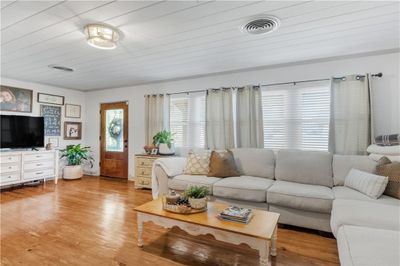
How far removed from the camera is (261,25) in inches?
84.9

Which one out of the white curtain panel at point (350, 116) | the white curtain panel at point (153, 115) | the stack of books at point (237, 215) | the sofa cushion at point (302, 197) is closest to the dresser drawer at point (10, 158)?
the white curtain panel at point (153, 115)

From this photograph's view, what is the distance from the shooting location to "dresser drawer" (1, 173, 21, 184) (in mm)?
3867

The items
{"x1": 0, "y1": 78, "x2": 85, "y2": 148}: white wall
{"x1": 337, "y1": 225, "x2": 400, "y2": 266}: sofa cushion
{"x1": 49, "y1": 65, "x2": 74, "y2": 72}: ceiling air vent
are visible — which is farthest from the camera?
{"x1": 0, "y1": 78, "x2": 85, "y2": 148}: white wall

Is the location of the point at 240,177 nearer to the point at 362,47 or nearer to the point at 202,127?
the point at 202,127

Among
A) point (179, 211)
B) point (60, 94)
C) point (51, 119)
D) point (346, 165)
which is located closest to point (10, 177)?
point (51, 119)

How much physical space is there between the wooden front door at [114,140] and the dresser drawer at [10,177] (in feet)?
5.76

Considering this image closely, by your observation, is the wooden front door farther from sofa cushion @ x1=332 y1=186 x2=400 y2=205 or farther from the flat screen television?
sofa cushion @ x1=332 y1=186 x2=400 y2=205

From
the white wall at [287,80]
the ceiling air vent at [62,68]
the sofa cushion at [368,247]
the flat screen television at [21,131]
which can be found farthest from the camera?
the flat screen television at [21,131]

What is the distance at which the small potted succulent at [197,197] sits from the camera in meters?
2.02

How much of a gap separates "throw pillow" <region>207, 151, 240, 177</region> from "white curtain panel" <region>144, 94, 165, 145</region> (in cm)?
176

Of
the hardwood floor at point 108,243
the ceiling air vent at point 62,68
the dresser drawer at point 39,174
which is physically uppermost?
the ceiling air vent at point 62,68

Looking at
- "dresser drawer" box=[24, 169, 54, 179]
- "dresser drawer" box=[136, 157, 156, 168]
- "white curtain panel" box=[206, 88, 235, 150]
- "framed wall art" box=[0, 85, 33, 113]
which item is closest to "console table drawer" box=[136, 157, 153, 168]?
"dresser drawer" box=[136, 157, 156, 168]

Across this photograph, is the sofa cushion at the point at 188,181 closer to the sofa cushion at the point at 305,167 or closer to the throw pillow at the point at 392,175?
the sofa cushion at the point at 305,167

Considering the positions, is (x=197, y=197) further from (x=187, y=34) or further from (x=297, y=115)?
(x=297, y=115)
